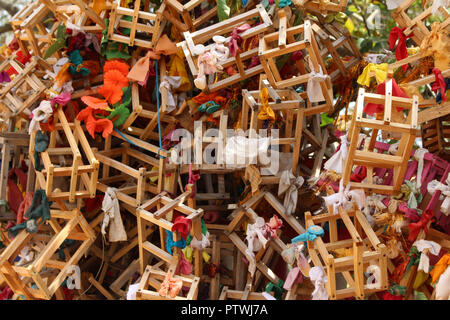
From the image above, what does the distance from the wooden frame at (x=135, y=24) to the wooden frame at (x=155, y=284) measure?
1952 mm

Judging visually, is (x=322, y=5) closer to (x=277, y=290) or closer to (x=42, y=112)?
(x=277, y=290)

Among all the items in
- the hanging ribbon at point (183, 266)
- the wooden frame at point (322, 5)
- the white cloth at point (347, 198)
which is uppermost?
the wooden frame at point (322, 5)

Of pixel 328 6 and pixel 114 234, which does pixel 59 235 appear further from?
pixel 328 6

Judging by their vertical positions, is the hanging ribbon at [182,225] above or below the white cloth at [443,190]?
below

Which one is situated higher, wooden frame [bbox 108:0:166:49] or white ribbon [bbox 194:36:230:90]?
wooden frame [bbox 108:0:166:49]

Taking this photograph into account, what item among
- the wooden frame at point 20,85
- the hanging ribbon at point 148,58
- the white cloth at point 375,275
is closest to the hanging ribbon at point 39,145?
the wooden frame at point 20,85

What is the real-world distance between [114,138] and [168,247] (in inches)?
51.3

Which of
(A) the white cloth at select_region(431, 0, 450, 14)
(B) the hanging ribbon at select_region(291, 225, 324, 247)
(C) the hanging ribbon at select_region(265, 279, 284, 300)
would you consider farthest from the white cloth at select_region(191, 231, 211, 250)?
(A) the white cloth at select_region(431, 0, 450, 14)

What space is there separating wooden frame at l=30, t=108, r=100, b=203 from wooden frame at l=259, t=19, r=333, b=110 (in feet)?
5.22

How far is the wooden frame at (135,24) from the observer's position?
15.9ft

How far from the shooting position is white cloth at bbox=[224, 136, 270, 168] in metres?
4.32

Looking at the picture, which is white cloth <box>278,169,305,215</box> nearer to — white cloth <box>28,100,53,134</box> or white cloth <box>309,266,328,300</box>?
white cloth <box>309,266,328,300</box>

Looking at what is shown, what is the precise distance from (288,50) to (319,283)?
1.73 m

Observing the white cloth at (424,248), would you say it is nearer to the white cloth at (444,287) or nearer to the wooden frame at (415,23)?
the white cloth at (444,287)
